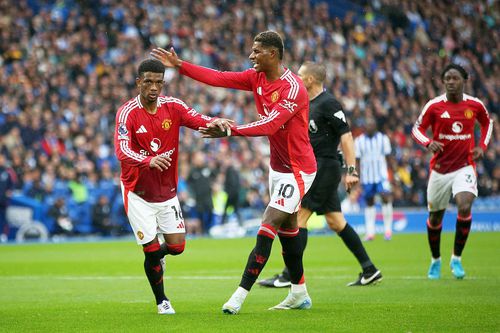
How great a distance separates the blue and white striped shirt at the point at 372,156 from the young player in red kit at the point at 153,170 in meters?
12.9

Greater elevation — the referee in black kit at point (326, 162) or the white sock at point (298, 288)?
the referee in black kit at point (326, 162)

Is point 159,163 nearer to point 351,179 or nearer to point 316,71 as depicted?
point 351,179

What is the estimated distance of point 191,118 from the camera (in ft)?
30.9

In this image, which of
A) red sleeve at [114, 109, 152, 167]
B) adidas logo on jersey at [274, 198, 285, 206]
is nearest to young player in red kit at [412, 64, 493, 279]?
adidas logo on jersey at [274, 198, 285, 206]

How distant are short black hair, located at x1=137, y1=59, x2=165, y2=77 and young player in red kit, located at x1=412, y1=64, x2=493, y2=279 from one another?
467 centimetres

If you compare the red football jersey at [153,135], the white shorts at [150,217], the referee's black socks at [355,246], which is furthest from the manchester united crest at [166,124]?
the referee's black socks at [355,246]

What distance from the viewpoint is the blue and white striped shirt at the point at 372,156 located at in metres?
22.0

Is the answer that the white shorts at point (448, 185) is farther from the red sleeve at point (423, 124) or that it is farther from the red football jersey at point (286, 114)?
the red football jersey at point (286, 114)

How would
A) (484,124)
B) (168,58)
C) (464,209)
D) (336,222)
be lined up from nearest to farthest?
(168,58), (336,222), (464,209), (484,124)

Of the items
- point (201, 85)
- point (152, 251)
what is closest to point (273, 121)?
point (152, 251)

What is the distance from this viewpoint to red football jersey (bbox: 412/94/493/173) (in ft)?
41.9

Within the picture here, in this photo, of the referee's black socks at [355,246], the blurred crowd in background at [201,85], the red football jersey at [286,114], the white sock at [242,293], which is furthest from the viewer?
the blurred crowd in background at [201,85]

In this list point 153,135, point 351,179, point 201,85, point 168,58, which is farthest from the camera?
point 201,85

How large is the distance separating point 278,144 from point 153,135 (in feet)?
4.18
